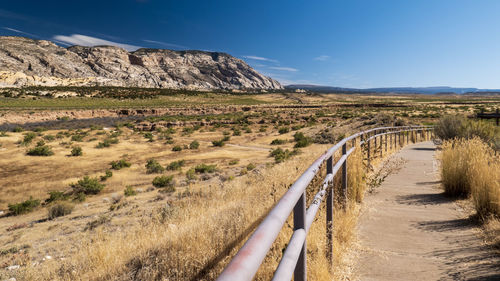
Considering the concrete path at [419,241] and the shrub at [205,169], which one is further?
the shrub at [205,169]

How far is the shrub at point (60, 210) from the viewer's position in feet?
36.6

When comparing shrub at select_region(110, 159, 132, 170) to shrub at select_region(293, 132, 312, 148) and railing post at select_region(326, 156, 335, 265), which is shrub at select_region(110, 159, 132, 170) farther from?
railing post at select_region(326, 156, 335, 265)

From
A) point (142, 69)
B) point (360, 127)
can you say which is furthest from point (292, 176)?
point (142, 69)

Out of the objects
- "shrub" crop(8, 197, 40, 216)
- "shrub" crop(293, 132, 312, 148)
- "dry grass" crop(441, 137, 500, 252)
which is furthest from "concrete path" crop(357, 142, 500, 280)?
"shrub" crop(293, 132, 312, 148)

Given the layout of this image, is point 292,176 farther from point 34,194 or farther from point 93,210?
point 34,194

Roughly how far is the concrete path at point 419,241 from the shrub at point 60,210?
35.3 feet

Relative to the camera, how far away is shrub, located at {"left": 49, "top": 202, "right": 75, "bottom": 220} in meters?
11.1

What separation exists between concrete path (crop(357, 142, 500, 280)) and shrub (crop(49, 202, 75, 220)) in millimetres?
10746

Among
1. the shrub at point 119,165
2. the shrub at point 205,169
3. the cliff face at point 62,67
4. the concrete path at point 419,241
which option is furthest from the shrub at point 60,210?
the cliff face at point 62,67

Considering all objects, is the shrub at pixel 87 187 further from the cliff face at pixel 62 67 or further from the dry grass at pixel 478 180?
the cliff face at pixel 62 67

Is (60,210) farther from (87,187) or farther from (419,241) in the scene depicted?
(419,241)

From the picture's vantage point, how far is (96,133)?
35812mm

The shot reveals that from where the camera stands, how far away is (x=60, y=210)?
11.4 metres

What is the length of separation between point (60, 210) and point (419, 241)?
11866 mm
